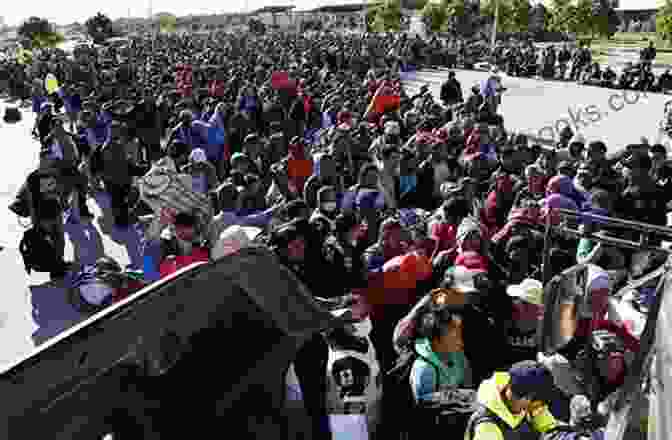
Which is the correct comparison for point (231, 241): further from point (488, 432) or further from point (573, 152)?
point (573, 152)

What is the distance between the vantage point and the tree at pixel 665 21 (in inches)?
804

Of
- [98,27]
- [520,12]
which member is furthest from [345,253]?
[98,27]

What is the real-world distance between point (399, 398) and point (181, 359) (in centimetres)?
213

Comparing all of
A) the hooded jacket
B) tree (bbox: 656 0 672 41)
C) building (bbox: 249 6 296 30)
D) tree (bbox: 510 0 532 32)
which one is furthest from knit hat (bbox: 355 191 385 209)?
building (bbox: 249 6 296 30)

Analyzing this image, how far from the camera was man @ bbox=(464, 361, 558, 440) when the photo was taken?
269 centimetres

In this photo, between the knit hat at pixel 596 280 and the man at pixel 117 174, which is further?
the man at pixel 117 174

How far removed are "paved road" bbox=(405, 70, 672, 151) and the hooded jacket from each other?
11.0 metres

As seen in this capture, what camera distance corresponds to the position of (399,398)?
3.68 meters

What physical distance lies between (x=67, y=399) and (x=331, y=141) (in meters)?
6.24

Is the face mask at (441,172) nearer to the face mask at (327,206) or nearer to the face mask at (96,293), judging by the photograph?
the face mask at (327,206)

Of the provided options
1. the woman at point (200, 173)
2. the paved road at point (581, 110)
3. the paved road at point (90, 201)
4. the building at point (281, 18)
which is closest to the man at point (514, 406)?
the paved road at point (90, 201)

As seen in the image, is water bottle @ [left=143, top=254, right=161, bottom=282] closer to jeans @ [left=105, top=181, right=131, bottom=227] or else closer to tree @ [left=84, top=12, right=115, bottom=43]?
jeans @ [left=105, top=181, right=131, bottom=227]

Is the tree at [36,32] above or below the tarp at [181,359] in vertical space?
above

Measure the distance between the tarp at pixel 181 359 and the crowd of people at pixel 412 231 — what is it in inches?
29.3
